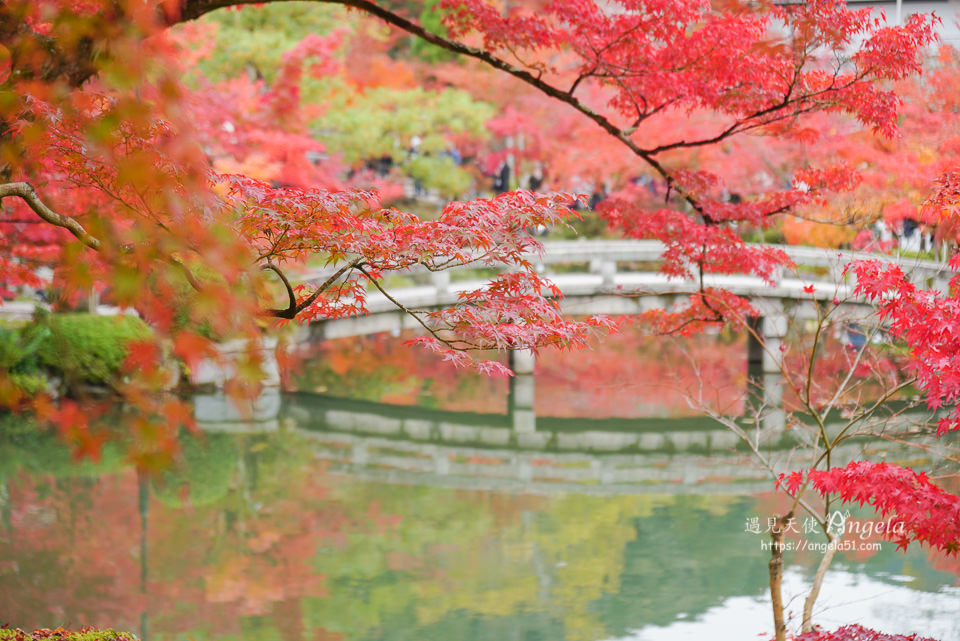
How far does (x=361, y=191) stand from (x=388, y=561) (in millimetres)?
4179

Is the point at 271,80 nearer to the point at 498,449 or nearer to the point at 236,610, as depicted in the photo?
the point at 498,449

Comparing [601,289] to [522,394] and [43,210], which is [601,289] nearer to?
[522,394]

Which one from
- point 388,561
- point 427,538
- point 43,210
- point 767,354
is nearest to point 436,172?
point 767,354

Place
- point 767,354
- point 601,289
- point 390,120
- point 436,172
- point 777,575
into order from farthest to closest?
point 436,172 → point 390,120 → point 767,354 → point 601,289 → point 777,575

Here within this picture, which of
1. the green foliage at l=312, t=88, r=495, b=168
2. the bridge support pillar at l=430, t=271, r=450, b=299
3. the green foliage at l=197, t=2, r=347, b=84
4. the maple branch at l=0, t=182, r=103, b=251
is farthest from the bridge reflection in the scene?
the maple branch at l=0, t=182, r=103, b=251

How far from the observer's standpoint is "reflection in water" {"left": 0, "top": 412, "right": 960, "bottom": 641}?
636 cm

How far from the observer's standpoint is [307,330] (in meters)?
14.0

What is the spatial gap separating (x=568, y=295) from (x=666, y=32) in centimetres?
856

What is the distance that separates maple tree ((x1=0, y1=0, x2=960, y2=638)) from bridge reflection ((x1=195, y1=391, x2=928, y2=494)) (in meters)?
2.97

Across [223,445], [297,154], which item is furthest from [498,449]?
[297,154]

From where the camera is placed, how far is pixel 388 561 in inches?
297

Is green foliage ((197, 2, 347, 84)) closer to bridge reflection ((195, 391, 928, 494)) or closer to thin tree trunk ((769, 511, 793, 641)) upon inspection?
bridge reflection ((195, 391, 928, 494))

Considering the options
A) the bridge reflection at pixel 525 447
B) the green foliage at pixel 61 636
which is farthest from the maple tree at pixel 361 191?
the bridge reflection at pixel 525 447

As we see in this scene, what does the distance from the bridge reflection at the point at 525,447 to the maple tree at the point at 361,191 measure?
2.97 meters
